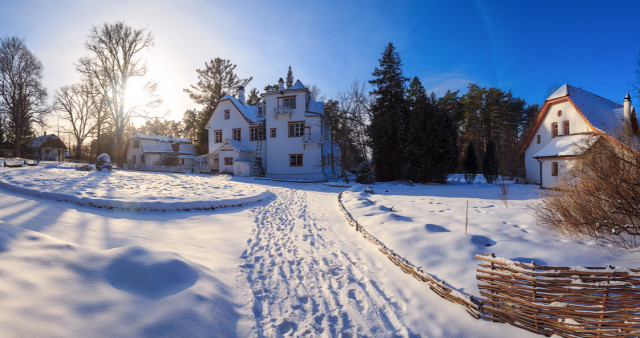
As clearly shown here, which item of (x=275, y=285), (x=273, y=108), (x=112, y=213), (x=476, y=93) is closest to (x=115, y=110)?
(x=273, y=108)

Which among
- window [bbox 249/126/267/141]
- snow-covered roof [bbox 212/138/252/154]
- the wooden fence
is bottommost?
the wooden fence

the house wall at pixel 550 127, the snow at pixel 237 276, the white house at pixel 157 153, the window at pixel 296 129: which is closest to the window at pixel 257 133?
the window at pixel 296 129

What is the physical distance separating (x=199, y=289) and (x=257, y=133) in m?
27.0

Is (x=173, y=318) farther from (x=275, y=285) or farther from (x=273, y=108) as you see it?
(x=273, y=108)

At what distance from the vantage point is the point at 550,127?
1866cm

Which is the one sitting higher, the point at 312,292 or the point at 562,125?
the point at 562,125

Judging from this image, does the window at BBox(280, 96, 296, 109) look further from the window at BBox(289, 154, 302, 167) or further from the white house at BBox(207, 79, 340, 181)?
the window at BBox(289, 154, 302, 167)

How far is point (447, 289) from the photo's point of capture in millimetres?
3244

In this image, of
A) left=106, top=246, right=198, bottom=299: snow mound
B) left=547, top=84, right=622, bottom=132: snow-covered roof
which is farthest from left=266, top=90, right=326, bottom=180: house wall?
left=106, top=246, right=198, bottom=299: snow mound

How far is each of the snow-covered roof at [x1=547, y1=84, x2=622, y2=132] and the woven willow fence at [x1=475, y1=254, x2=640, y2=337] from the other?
2038 cm

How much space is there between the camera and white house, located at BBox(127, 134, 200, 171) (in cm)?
3291

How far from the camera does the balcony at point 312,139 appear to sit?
25.4 metres

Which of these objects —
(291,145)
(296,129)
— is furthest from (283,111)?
(291,145)

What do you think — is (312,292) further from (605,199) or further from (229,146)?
(229,146)
